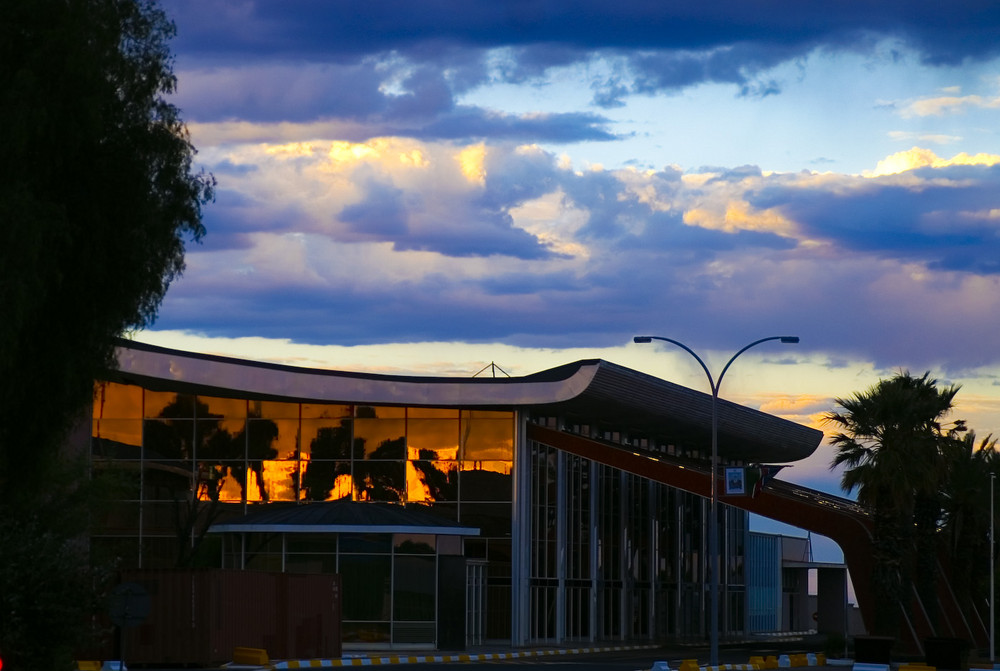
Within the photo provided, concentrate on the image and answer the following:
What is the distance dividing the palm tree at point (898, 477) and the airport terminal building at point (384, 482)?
19.0 feet

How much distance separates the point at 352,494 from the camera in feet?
178

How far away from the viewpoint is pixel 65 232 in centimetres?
2497

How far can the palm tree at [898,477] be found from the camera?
161ft

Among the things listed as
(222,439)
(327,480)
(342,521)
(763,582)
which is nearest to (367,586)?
(342,521)

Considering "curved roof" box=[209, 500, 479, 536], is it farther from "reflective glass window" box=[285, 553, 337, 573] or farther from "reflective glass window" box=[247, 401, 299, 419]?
"reflective glass window" box=[247, 401, 299, 419]

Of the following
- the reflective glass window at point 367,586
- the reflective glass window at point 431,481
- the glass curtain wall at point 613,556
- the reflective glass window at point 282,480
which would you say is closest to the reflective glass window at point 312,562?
the reflective glass window at point 367,586

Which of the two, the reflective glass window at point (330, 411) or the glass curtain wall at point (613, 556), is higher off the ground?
the reflective glass window at point (330, 411)

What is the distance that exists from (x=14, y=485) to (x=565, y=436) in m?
29.8

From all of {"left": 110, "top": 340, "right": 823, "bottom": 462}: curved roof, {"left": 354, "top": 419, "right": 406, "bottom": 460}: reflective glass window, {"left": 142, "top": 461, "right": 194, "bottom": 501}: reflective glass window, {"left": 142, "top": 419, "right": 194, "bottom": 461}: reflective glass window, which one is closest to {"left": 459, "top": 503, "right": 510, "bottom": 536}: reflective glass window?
{"left": 354, "top": 419, "right": 406, "bottom": 460}: reflective glass window

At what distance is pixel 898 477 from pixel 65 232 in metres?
32.0

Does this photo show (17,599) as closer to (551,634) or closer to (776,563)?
(551,634)

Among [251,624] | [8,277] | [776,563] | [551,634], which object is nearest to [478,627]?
[551,634]

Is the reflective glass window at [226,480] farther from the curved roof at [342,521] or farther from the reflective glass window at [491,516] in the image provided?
the reflective glass window at [491,516]

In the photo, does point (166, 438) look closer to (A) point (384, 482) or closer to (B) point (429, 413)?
(A) point (384, 482)
